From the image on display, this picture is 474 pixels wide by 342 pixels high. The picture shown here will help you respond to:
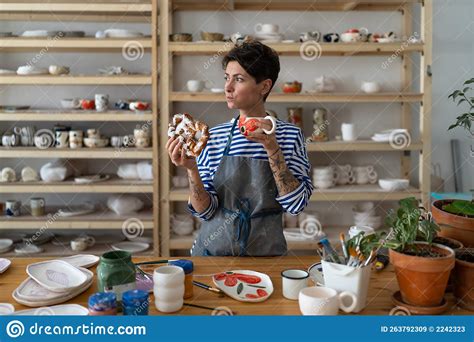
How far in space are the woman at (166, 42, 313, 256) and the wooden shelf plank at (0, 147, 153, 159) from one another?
1448 millimetres

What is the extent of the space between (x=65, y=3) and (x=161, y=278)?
105 inches

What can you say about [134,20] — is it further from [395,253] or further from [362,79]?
[395,253]

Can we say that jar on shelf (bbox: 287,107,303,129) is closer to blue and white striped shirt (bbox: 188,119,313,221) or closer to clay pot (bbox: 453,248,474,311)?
blue and white striped shirt (bbox: 188,119,313,221)

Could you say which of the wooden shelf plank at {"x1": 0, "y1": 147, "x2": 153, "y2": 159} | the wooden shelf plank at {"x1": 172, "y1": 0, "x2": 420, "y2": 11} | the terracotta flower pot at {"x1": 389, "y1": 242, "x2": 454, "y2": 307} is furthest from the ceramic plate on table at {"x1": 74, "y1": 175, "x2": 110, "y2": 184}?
the terracotta flower pot at {"x1": 389, "y1": 242, "x2": 454, "y2": 307}

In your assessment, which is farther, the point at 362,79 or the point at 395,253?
the point at 362,79

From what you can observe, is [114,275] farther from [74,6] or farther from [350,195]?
[74,6]

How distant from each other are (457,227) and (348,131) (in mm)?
2042

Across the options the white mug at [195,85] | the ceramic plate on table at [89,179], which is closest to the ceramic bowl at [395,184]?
the white mug at [195,85]

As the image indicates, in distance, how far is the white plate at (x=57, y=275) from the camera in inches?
62.6

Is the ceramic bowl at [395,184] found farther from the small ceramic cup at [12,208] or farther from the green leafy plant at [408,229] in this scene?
the small ceramic cup at [12,208]

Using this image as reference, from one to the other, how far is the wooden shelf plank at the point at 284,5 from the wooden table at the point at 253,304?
2.39 meters

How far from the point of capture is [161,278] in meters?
1.44

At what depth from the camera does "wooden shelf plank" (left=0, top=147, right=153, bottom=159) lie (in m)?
3.58

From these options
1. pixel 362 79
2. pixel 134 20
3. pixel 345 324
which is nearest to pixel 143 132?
pixel 134 20
